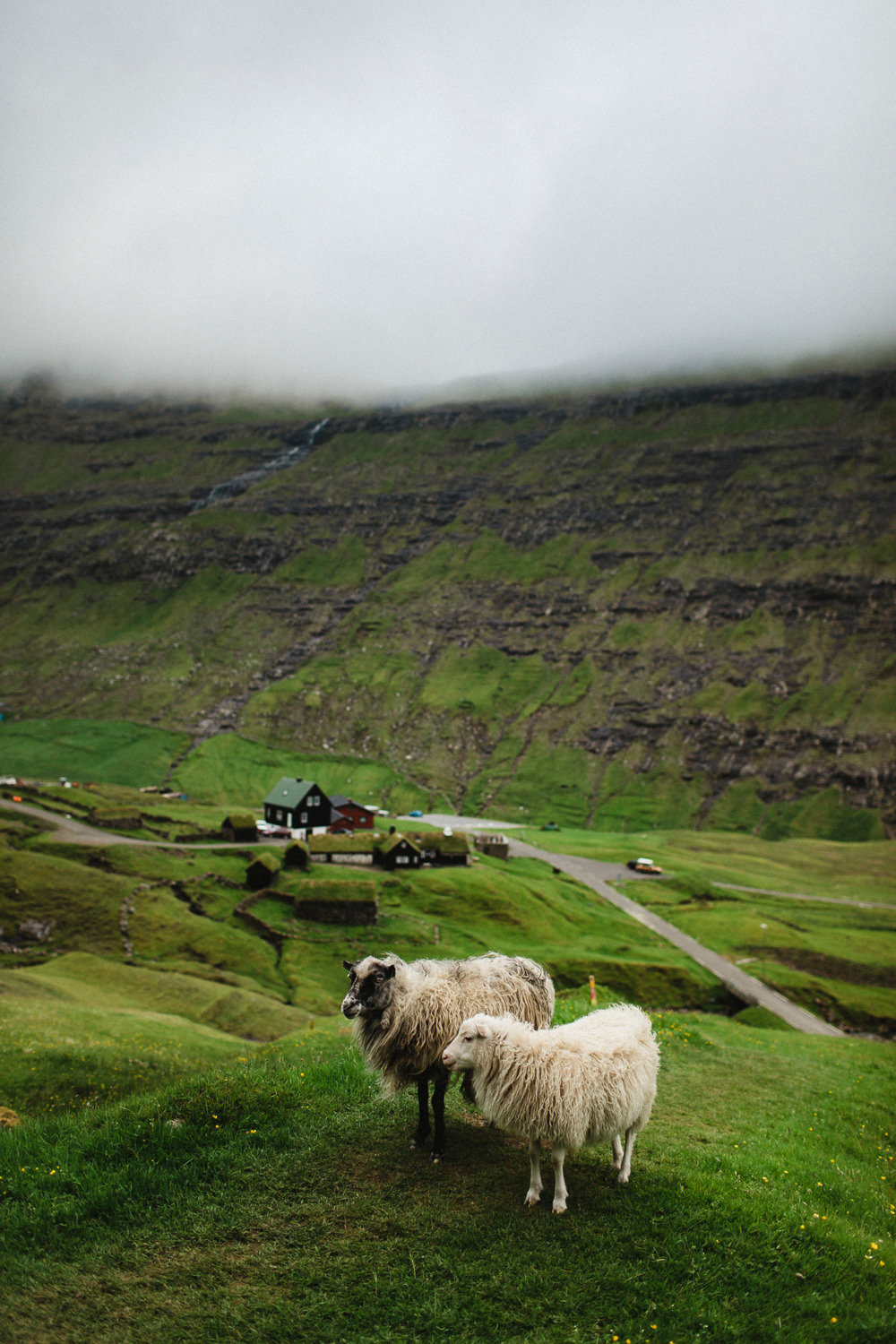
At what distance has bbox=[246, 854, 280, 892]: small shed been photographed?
75.6 meters

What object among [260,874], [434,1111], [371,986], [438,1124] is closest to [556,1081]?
[438,1124]

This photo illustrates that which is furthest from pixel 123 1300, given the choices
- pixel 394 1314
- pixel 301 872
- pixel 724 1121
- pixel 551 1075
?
pixel 301 872

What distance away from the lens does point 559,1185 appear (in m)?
10.7

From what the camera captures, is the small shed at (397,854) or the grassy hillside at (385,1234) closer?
the grassy hillside at (385,1234)

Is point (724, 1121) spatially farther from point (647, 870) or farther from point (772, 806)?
point (772, 806)

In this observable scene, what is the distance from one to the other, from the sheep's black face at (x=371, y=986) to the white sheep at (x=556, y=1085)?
1665 millimetres

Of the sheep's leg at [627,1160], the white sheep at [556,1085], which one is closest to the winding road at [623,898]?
the sheep's leg at [627,1160]

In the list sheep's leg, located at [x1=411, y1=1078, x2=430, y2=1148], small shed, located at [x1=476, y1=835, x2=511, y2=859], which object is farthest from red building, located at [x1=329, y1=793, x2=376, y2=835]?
sheep's leg, located at [x1=411, y1=1078, x2=430, y2=1148]

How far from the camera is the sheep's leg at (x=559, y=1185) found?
1048 cm

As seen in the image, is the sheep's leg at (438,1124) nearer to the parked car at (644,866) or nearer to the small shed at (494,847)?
the small shed at (494,847)

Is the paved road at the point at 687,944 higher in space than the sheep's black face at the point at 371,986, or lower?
lower

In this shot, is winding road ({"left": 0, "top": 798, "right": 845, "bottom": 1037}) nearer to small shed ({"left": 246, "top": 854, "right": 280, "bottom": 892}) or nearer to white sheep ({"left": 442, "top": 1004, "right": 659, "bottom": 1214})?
small shed ({"left": 246, "top": 854, "right": 280, "bottom": 892})

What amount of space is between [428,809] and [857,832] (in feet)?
348

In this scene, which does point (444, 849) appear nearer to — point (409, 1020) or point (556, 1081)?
point (409, 1020)
